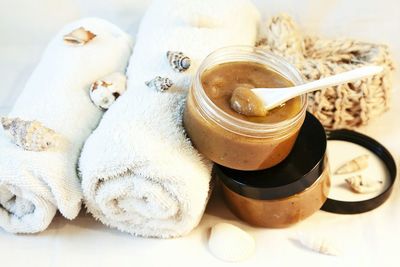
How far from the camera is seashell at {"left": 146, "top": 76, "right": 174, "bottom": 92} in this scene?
826mm

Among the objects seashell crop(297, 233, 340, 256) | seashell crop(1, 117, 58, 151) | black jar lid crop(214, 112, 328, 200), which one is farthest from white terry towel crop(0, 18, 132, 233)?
seashell crop(297, 233, 340, 256)

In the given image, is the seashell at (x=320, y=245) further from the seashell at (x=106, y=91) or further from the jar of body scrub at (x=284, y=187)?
the seashell at (x=106, y=91)

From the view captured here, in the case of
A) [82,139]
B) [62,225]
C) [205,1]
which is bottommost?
[62,225]

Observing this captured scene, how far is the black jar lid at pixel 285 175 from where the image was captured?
2.57 feet

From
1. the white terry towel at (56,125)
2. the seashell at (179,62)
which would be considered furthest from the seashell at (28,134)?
the seashell at (179,62)

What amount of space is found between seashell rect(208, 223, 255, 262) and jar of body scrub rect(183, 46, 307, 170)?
0.11 m

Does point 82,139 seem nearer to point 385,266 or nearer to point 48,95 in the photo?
point 48,95

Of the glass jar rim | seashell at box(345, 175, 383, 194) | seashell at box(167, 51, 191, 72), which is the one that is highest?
the glass jar rim

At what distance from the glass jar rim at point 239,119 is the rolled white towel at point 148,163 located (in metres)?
0.07

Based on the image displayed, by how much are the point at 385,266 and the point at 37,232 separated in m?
0.54

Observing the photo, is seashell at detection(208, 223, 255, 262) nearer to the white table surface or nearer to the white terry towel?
the white table surface

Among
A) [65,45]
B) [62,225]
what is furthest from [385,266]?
[65,45]

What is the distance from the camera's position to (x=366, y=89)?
0.95 m

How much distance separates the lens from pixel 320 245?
80cm
